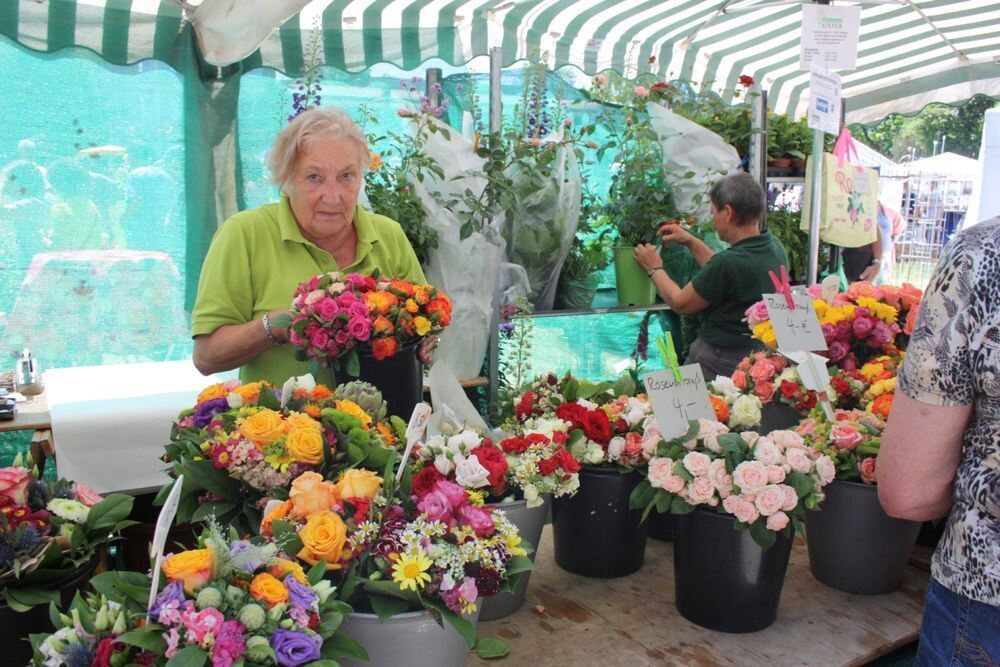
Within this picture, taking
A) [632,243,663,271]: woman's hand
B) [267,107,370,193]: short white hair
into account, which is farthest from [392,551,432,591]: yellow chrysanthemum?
[632,243,663,271]: woman's hand

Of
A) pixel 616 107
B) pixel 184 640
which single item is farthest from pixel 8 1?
pixel 184 640

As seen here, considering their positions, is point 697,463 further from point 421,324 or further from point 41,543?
point 41,543

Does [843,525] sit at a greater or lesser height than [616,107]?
lesser

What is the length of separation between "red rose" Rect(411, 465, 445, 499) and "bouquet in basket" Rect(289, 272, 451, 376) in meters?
0.62

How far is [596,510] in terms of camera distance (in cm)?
164

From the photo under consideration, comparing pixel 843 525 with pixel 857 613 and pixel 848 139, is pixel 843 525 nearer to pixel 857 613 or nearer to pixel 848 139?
pixel 857 613

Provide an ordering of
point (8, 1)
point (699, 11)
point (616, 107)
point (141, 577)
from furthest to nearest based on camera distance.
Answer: point (699, 11), point (616, 107), point (8, 1), point (141, 577)

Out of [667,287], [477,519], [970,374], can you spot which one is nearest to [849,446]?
[970,374]

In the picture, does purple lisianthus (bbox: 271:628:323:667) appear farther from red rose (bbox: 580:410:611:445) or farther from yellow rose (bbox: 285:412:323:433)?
red rose (bbox: 580:410:611:445)

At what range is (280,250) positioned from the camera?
6.98ft

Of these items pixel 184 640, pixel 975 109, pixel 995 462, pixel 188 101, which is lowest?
pixel 184 640

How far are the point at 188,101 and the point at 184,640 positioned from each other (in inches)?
112

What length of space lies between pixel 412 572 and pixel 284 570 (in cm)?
16

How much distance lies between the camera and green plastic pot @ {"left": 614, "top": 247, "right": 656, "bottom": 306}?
150 inches
